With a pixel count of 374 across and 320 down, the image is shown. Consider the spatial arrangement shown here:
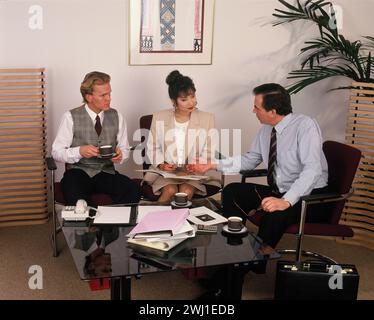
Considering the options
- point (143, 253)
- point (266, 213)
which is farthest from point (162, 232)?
point (266, 213)

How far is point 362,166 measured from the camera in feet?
14.9

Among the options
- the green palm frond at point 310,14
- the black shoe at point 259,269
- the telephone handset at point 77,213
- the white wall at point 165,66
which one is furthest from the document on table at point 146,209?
the green palm frond at point 310,14

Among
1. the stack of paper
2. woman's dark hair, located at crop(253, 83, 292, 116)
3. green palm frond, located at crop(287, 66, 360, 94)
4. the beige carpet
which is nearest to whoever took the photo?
the stack of paper

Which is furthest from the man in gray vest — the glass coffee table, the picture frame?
the glass coffee table

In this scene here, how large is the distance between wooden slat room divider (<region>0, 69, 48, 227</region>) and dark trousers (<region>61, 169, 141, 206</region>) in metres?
0.58

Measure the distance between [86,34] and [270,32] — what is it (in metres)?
1.69

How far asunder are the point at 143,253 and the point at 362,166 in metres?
2.33

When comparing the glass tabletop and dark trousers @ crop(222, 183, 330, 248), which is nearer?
the glass tabletop

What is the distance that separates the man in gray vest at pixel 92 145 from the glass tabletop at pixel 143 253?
937mm

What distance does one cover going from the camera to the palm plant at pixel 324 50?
189 inches

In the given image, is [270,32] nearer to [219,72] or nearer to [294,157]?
[219,72]

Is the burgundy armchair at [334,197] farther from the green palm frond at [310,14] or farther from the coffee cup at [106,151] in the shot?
the green palm frond at [310,14]

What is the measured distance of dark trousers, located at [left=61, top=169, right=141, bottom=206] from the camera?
162 inches

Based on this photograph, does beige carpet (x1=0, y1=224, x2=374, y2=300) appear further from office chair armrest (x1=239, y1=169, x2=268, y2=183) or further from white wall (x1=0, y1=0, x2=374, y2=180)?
white wall (x1=0, y1=0, x2=374, y2=180)
